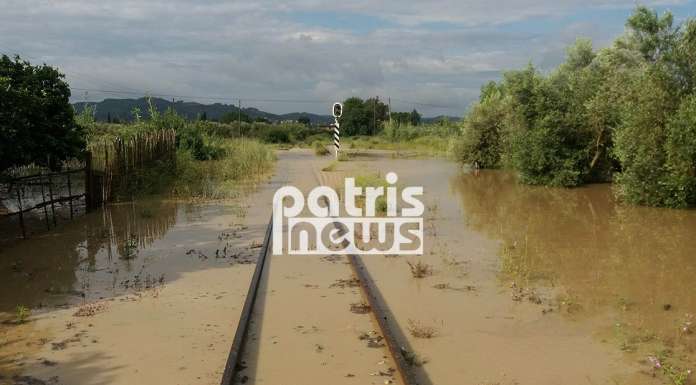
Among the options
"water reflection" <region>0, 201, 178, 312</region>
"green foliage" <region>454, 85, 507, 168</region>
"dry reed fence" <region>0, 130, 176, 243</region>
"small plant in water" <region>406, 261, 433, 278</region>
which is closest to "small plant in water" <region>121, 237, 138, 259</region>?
"water reflection" <region>0, 201, 178, 312</region>

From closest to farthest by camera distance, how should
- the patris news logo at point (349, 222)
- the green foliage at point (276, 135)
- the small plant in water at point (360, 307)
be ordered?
the small plant in water at point (360, 307)
the patris news logo at point (349, 222)
the green foliage at point (276, 135)

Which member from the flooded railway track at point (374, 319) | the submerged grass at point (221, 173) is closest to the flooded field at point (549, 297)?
the flooded railway track at point (374, 319)

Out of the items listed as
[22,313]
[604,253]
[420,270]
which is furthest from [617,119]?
[22,313]

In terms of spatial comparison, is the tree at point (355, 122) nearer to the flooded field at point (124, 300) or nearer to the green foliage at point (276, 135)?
the green foliage at point (276, 135)

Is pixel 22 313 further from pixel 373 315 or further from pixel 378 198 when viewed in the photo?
pixel 378 198

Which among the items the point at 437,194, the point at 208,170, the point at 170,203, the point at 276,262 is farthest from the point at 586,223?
the point at 208,170

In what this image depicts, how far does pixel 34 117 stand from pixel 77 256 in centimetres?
316

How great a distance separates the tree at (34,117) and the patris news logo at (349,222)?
4.25m

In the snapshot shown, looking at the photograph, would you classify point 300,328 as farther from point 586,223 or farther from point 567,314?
point 586,223

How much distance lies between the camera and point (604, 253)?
9.04 metres

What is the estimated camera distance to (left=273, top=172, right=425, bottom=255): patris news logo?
368 inches

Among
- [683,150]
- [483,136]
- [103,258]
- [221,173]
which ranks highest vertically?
[483,136]

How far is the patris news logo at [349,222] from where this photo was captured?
9344mm

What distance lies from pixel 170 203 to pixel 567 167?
1137cm
